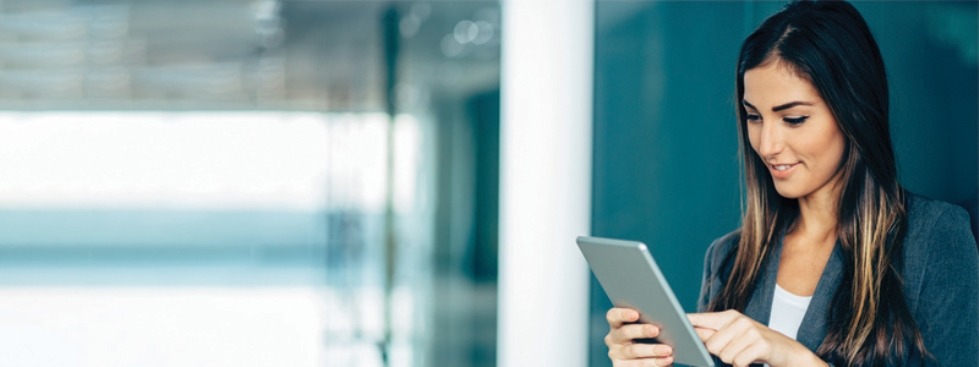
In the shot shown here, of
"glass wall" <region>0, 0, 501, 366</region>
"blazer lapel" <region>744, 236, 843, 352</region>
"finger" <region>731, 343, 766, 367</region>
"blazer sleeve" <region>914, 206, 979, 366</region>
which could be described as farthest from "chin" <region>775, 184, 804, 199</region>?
"glass wall" <region>0, 0, 501, 366</region>

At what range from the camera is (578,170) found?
8.61ft

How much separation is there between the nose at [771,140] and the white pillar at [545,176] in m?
1.37

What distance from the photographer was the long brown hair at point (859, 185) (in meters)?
1.17

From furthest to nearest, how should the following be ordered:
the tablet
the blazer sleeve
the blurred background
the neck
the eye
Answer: the blurred background, the neck, the eye, the blazer sleeve, the tablet

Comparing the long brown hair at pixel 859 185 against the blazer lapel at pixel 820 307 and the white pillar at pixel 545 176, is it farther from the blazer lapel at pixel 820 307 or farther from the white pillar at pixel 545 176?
the white pillar at pixel 545 176

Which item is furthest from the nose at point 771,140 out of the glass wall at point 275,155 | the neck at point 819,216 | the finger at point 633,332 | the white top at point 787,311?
the glass wall at point 275,155

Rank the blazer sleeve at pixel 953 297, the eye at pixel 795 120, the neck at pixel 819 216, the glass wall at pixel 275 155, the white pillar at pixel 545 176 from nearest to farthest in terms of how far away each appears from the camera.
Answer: the blazer sleeve at pixel 953 297 → the eye at pixel 795 120 → the neck at pixel 819 216 → the white pillar at pixel 545 176 → the glass wall at pixel 275 155

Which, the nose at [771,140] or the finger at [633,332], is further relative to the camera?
the nose at [771,140]

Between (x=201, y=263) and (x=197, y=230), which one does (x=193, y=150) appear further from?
(x=197, y=230)

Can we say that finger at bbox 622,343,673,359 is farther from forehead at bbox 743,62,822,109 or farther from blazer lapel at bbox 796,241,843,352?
forehead at bbox 743,62,822,109

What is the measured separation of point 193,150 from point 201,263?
7.63 feet

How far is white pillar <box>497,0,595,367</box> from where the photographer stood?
2600 millimetres

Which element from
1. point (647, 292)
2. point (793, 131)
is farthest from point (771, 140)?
point (647, 292)

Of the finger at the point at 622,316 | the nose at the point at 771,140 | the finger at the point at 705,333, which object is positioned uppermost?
the nose at the point at 771,140
